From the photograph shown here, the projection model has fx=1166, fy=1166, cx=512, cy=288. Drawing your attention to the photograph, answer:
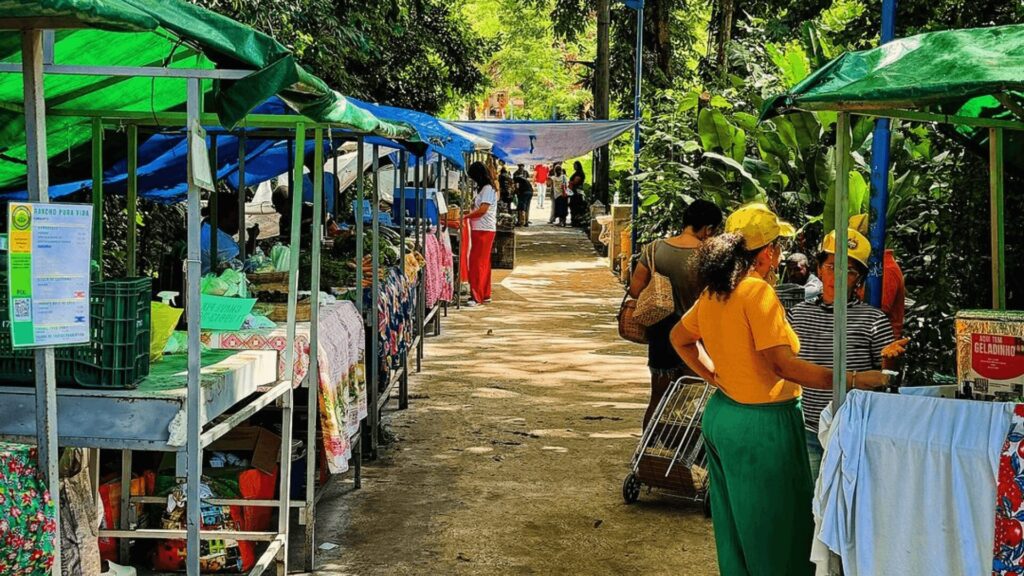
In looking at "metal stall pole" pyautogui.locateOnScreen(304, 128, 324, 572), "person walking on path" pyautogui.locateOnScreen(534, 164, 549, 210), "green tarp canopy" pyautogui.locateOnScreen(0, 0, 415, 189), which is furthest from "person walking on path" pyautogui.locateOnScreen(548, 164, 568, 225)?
"metal stall pole" pyautogui.locateOnScreen(304, 128, 324, 572)

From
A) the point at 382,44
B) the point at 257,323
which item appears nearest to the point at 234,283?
the point at 257,323

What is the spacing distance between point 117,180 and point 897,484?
6.79 meters

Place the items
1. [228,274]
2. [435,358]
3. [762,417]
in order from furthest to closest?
[435,358] < [228,274] < [762,417]

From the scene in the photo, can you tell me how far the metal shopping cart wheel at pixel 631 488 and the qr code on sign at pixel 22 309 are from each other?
4.78 metres

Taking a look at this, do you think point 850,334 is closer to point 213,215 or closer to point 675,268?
point 675,268

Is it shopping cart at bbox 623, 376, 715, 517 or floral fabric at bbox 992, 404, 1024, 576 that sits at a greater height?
floral fabric at bbox 992, 404, 1024, 576

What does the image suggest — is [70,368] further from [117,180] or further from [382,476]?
[117,180]

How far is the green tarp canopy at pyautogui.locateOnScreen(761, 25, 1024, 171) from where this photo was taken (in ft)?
12.3

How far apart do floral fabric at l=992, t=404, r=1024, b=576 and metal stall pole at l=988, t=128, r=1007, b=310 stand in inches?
59.4

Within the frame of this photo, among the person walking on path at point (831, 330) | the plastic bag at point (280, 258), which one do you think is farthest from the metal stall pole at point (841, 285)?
the plastic bag at point (280, 258)

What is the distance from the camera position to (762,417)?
4.90 m

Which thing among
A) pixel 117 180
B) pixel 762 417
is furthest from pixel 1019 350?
pixel 117 180

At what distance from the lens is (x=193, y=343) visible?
14.3 ft

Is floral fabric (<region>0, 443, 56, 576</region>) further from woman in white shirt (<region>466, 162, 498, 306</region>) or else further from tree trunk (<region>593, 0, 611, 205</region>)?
tree trunk (<region>593, 0, 611, 205</region>)
